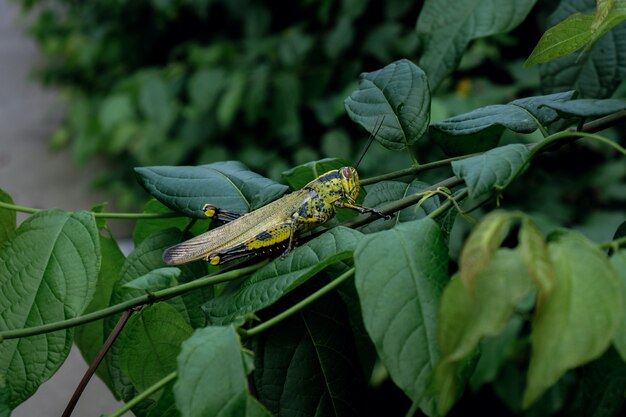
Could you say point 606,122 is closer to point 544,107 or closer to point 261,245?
point 544,107

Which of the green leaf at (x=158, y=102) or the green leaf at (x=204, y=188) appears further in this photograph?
the green leaf at (x=158, y=102)

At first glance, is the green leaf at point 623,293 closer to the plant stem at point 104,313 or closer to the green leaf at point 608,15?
the green leaf at point 608,15

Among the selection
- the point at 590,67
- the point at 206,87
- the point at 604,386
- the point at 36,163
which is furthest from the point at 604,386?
the point at 36,163

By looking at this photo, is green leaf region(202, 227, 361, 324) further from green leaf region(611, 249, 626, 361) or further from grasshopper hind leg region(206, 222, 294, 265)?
green leaf region(611, 249, 626, 361)

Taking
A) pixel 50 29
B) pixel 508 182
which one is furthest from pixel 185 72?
pixel 508 182

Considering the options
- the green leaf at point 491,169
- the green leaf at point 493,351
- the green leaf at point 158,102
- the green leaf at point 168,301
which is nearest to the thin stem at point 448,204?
the green leaf at point 491,169
